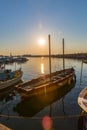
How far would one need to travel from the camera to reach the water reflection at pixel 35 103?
65.8 feet

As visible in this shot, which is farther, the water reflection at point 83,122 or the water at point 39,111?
the water at point 39,111

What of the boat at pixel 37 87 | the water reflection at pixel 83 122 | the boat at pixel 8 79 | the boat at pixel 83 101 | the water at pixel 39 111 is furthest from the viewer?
the boat at pixel 8 79

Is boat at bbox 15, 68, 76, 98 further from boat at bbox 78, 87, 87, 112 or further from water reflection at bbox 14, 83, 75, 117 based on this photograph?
boat at bbox 78, 87, 87, 112

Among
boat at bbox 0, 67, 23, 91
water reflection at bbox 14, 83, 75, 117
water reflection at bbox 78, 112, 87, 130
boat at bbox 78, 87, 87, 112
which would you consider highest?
boat at bbox 78, 87, 87, 112

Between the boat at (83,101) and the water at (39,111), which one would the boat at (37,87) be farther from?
the boat at (83,101)

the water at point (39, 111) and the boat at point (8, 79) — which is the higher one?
the boat at point (8, 79)

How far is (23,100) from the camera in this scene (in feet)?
77.2

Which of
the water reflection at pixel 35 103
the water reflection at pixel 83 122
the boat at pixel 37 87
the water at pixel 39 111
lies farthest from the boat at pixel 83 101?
the boat at pixel 37 87

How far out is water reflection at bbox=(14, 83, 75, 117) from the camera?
2005 cm

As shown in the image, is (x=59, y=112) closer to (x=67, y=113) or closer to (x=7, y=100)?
(x=67, y=113)

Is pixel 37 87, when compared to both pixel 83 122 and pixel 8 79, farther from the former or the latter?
pixel 83 122

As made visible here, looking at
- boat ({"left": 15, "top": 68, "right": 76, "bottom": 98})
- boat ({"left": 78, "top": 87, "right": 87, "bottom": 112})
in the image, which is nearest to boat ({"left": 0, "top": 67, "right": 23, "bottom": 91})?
boat ({"left": 15, "top": 68, "right": 76, "bottom": 98})

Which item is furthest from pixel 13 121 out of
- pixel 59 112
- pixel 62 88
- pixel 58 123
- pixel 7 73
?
pixel 7 73

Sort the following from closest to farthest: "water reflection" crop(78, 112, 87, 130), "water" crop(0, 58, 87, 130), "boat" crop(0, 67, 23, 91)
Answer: "water reflection" crop(78, 112, 87, 130)
"water" crop(0, 58, 87, 130)
"boat" crop(0, 67, 23, 91)
